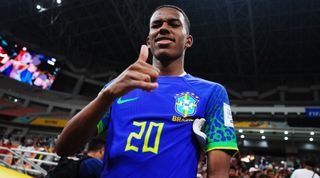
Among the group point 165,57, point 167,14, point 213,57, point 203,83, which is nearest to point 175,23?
point 167,14

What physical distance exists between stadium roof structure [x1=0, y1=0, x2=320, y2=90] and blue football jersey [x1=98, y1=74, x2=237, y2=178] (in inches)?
693

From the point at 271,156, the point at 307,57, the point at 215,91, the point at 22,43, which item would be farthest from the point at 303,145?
the point at 22,43

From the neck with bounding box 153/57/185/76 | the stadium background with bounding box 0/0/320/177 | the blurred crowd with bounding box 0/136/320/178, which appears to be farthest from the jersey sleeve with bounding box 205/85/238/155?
the stadium background with bounding box 0/0/320/177

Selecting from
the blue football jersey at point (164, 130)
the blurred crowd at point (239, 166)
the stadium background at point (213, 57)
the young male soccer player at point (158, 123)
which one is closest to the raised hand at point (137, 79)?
the young male soccer player at point (158, 123)

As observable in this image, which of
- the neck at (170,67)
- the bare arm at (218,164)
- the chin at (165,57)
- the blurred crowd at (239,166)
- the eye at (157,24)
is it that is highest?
the eye at (157,24)

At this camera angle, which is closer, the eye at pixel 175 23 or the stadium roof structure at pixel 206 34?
the eye at pixel 175 23

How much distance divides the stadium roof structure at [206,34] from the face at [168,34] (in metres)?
17.3

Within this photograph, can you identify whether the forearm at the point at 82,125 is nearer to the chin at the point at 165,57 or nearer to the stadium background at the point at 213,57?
the chin at the point at 165,57

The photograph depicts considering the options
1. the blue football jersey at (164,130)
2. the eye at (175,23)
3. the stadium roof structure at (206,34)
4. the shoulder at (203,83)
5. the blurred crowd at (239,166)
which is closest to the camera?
the blue football jersey at (164,130)

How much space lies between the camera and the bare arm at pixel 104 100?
36.1 inches

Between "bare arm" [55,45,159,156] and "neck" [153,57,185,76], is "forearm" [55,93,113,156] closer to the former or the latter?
"bare arm" [55,45,159,156]

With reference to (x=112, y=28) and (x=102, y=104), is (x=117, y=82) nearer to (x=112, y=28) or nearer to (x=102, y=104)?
(x=102, y=104)

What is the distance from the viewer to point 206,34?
2306 centimetres

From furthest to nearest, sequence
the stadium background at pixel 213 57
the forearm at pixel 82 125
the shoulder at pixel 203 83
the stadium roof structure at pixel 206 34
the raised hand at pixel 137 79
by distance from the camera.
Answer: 1. the stadium roof structure at pixel 206 34
2. the stadium background at pixel 213 57
3. the shoulder at pixel 203 83
4. the forearm at pixel 82 125
5. the raised hand at pixel 137 79
